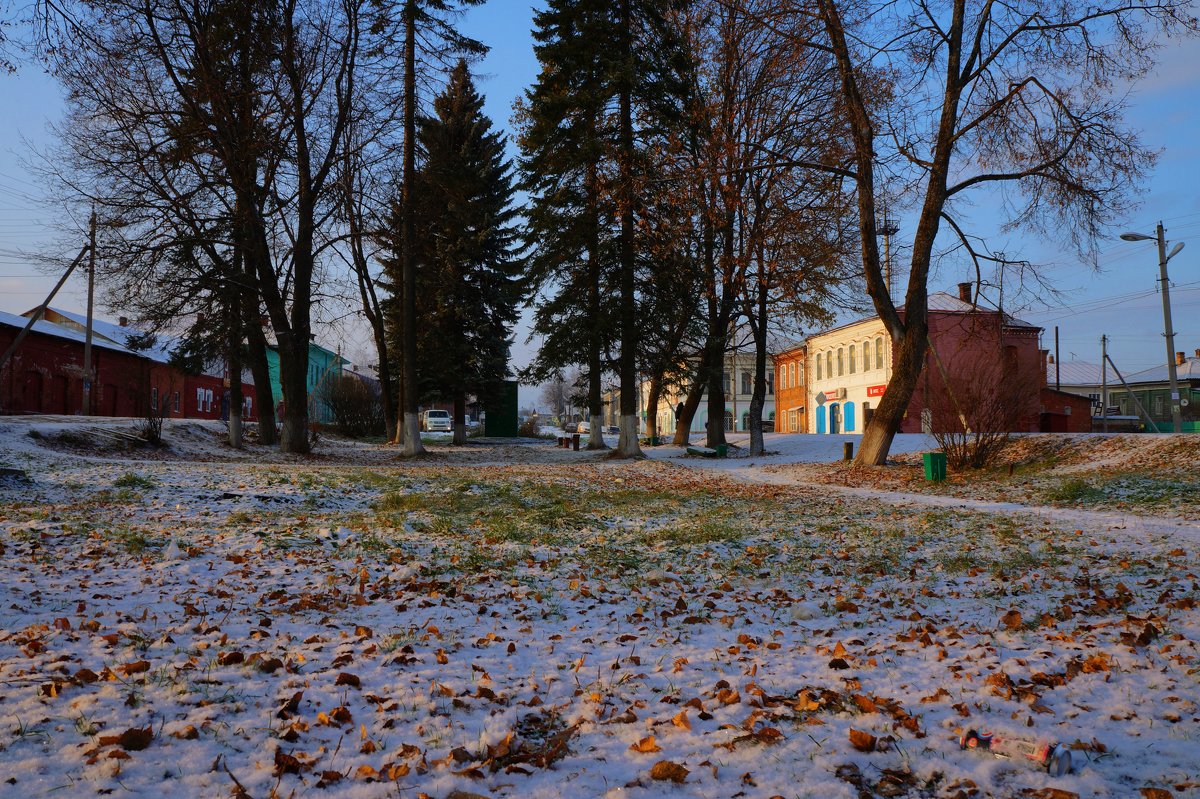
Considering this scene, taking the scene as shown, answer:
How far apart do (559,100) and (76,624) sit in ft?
67.4

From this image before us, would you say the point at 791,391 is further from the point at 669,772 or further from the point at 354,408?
the point at 669,772

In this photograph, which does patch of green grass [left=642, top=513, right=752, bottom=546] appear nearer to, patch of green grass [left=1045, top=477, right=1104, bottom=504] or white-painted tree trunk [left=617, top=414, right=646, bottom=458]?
patch of green grass [left=1045, top=477, right=1104, bottom=504]

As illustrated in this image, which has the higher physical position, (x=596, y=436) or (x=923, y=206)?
(x=923, y=206)

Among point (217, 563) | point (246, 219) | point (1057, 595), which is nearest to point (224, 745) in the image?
point (217, 563)

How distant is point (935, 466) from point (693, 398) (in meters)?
13.8

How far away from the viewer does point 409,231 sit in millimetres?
22031

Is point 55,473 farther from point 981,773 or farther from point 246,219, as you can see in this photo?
point 981,773

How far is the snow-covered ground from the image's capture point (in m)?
2.79

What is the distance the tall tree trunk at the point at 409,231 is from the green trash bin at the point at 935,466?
14461 millimetres

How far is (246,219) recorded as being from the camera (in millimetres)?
19594

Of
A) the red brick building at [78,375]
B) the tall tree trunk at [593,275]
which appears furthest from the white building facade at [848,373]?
the red brick building at [78,375]

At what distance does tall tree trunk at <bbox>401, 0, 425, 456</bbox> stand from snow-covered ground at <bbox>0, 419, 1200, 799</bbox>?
14.3 m

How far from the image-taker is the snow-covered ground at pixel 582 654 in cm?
279

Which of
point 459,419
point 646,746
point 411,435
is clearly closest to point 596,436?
point 411,435
